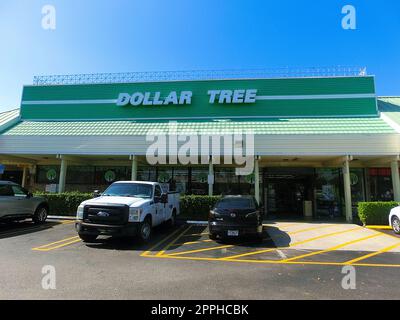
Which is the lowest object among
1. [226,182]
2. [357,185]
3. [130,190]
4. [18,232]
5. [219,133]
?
[18,232]

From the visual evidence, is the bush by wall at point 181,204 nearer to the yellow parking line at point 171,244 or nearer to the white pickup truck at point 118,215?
the yellow parking line at point 171,244

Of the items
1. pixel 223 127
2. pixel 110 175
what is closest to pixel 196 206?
pixel 223 127

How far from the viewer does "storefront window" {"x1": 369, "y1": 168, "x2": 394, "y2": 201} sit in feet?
58.6

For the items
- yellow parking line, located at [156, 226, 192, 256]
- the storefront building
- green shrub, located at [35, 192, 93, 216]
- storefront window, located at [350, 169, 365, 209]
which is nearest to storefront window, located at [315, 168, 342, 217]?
the storefront building

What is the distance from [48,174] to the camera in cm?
2052

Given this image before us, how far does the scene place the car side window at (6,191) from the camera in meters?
11.0

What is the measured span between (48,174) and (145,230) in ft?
49.2

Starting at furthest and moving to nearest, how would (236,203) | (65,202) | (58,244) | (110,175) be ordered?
1. (110,175)
2. (65,202)
3. (236,203)
4. (58,244)

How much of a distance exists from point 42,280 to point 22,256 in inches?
93.8

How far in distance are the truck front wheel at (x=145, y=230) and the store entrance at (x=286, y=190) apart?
11264mm

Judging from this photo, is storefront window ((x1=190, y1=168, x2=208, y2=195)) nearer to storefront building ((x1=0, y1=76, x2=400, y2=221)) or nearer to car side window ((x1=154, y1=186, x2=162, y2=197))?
storefront building ((x1=0, y1=76, x2=400, y2=221))

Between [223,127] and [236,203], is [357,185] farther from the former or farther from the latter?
[236,203]
